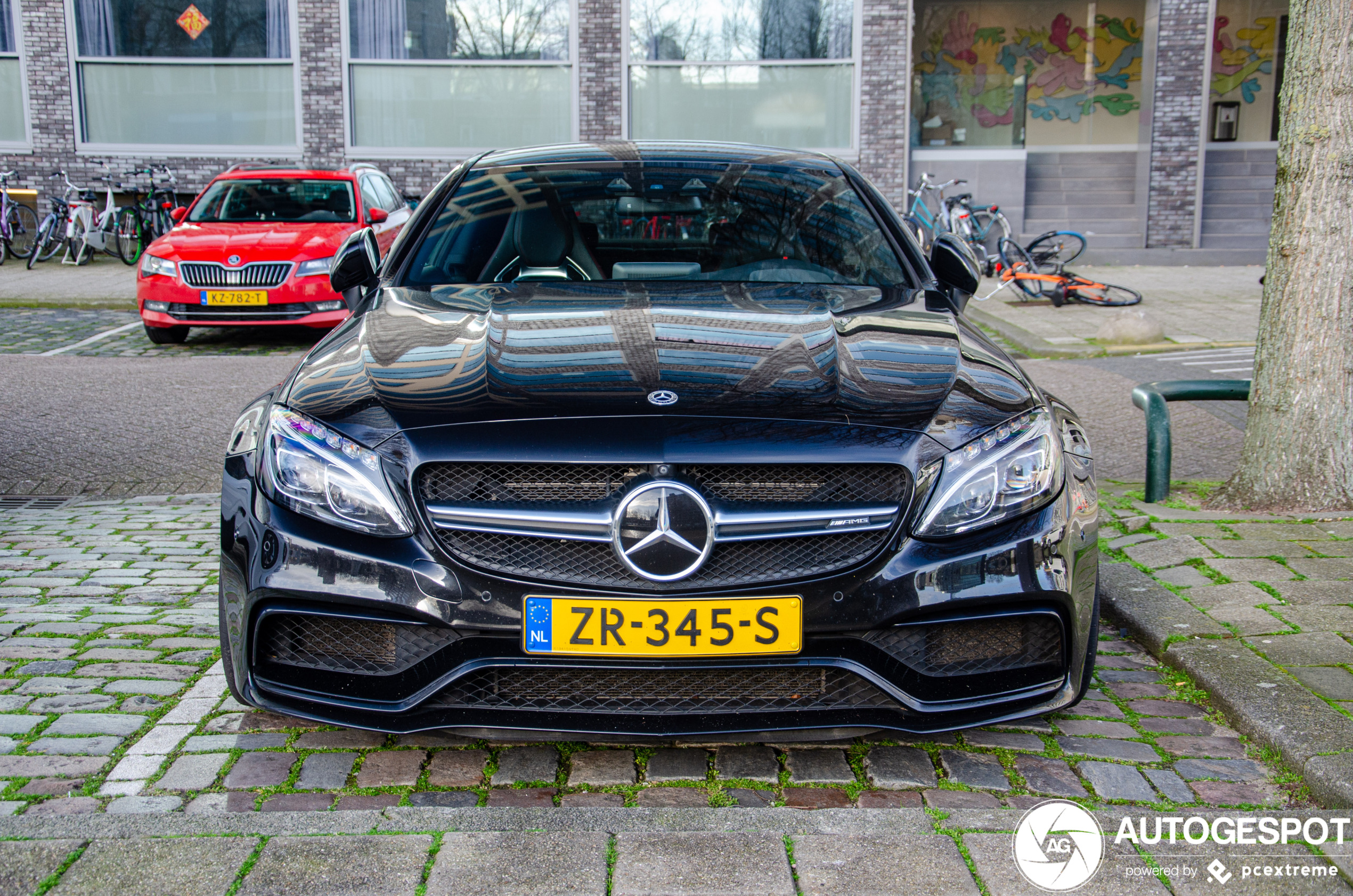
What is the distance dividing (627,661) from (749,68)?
52.5 feet

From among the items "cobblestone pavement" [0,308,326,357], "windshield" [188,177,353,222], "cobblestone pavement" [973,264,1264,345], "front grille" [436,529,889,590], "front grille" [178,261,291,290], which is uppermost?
"windshield" [188,177,353,222]

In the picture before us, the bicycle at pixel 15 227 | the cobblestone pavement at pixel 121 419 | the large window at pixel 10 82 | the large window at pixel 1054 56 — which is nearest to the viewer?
the cobblestone pavement at pixel 121 419

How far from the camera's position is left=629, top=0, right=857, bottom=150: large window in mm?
17406

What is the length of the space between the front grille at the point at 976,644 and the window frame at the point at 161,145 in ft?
55.5

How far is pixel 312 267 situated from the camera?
1029 centimetres

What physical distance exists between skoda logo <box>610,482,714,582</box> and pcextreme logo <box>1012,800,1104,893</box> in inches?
34.3

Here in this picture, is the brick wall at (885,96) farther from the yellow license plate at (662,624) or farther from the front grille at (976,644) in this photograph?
the yellow license plate at (662,624)

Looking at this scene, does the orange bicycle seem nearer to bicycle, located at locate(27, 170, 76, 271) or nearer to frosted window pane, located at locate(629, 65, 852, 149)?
frosted window pane, located at locate(629, 65, 852, 149)

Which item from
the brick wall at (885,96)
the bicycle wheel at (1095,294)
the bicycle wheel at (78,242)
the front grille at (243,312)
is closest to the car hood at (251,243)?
the front grille at (243,312)

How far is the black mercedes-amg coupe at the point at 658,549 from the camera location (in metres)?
2.65

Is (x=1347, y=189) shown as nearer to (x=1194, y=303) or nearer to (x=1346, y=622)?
(x=1346, y=622)

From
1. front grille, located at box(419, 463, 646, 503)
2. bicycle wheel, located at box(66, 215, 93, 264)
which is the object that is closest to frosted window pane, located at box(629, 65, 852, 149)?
bicycle wheel, located at box(66, 215, 93, 264)

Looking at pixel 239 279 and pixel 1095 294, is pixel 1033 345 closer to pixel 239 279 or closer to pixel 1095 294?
pixel 1095 294

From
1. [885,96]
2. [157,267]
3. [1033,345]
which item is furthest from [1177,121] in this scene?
[157,267]
